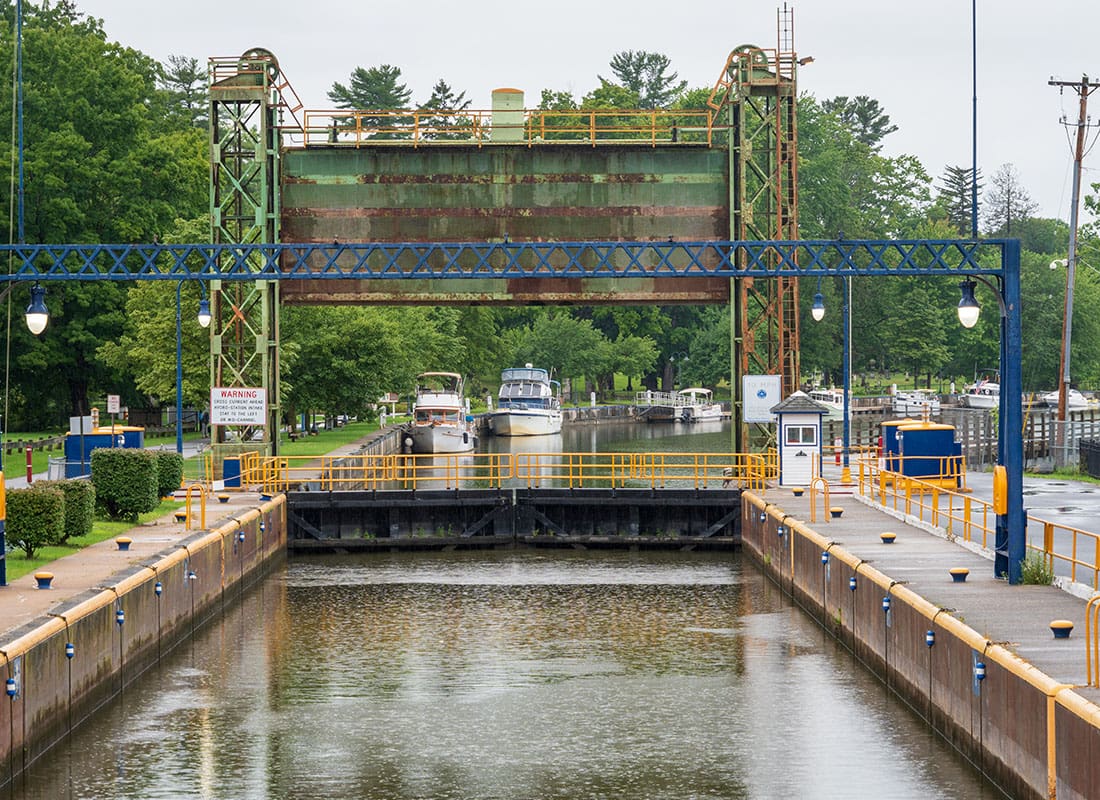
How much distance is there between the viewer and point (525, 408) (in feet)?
377

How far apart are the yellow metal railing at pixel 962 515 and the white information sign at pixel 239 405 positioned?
16614 millimetres

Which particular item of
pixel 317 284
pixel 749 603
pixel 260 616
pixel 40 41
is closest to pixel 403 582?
pixel 260 616

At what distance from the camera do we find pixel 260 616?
3612cm

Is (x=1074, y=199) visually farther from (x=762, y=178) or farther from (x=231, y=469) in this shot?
(x=231, y=469)

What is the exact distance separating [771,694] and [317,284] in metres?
26.9

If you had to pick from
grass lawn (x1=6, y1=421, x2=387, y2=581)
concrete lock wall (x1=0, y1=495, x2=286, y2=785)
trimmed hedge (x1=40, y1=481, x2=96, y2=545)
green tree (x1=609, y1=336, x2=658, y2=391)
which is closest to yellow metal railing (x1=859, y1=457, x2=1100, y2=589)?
concrete lock wall (x1=0, y1=495, x2=286, y2=785)

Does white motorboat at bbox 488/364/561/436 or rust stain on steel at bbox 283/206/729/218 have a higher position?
rust stain on steel at bbox 283/206/729/218

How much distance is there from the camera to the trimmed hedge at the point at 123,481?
133 feet

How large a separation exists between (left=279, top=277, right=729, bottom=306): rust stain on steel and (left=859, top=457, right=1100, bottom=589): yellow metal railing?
732 centimetres

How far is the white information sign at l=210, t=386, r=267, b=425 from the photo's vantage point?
49.0m

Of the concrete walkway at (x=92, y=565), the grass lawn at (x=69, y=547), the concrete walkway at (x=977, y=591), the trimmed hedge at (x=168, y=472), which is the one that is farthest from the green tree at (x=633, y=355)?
the concrete walkway at (x=977, y=591)

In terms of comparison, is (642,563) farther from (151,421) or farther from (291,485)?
(151,421)

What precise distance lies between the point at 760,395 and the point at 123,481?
18844mm

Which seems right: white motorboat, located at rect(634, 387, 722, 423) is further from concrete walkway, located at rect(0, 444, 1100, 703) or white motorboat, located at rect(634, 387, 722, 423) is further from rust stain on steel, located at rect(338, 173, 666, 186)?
concrete walkway, located at rect(0, 444, 1100, 703)
